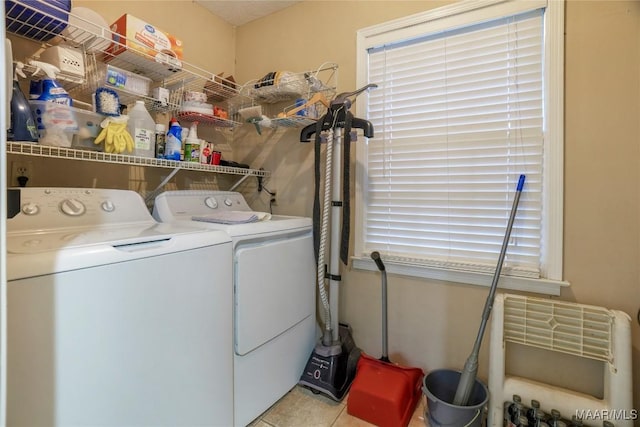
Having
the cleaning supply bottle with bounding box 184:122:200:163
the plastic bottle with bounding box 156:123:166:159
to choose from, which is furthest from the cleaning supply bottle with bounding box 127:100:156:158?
the cleaning supply bottle with bounding box 184:122:200:163

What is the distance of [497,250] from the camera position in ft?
5.11

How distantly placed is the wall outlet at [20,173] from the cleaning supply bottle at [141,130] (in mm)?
442

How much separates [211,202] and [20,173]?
836mm

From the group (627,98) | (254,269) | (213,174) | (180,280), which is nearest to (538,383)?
(627,98)

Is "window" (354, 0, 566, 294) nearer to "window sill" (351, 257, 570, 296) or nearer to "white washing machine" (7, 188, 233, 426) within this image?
"window sill" (351, 257, 570, 296)

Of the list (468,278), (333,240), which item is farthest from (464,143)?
(333,240)

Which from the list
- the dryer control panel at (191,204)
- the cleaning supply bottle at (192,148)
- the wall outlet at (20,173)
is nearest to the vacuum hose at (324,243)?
the dryer control panel at (191,204)

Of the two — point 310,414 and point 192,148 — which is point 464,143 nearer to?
point 192,148

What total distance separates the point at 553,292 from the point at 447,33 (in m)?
1.43

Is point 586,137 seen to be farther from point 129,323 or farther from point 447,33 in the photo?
point 129,323

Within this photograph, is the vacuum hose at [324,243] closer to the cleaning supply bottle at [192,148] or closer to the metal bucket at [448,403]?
the metal bucket at [448,403]

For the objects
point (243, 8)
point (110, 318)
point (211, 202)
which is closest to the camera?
point (110, 318)

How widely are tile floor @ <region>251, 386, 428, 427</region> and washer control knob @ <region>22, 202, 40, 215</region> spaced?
1.30 meters

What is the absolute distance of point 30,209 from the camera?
1.13 meters
